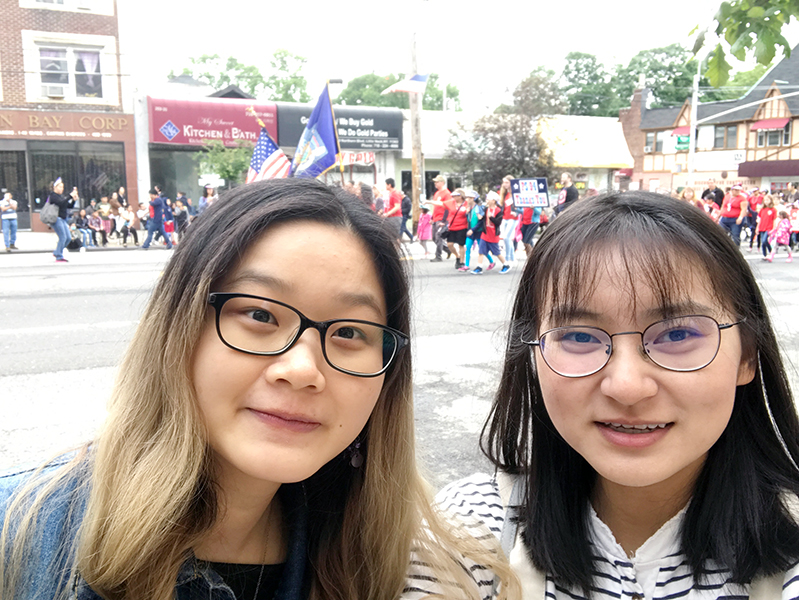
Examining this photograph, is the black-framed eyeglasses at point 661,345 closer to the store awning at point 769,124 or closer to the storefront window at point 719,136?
the store awning at point 769,124

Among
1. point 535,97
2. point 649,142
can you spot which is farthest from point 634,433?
point 649,142

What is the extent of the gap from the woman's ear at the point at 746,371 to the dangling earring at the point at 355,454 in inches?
37.0

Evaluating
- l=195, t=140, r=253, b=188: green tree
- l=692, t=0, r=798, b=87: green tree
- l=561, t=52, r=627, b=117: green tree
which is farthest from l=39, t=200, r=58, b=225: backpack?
l=561, t=52, r=627, b=117: green tree

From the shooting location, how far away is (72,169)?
79.6 ft

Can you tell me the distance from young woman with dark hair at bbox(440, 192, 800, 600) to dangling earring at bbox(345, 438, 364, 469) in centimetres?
27

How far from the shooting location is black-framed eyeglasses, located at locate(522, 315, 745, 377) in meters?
1.45

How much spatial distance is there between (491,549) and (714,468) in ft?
1.84

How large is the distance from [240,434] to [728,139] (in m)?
48.9

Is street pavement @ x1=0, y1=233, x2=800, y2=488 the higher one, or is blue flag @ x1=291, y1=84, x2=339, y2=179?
blue flag @ x1=291, y1=84, x2=339, y2=179

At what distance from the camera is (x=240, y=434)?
146cm

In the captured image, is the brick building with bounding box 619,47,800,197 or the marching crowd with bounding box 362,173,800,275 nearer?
the marching crowd with bounding box 362,173,800,275

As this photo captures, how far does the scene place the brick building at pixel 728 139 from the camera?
133 ft

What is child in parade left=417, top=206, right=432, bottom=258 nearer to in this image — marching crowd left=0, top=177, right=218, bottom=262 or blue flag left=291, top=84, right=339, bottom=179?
marching crowd left=0, top=177, right=218, bottom=262

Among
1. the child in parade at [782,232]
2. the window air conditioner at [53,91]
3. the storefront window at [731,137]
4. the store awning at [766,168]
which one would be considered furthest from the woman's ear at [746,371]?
the storefront window at [731,137]
